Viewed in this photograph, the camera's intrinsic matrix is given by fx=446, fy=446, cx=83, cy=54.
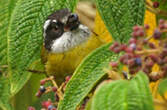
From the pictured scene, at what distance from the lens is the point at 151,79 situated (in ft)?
2.97

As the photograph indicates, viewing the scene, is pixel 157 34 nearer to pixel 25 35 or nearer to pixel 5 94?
pixel 25 35

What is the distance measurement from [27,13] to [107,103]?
1.71 feet

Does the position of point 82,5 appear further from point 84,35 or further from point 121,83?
point 121,83

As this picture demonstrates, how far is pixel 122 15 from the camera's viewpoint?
42.6 inches

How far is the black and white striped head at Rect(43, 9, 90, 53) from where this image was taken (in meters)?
1.76

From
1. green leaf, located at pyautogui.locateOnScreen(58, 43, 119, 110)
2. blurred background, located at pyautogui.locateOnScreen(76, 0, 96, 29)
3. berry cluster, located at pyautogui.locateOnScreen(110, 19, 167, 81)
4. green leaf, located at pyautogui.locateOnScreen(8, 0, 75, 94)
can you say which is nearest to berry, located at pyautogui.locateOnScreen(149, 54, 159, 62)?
berry cluster, located at pyautogui.locateOnScreen(110, 19, 167, 81)

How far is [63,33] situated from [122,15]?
823mm

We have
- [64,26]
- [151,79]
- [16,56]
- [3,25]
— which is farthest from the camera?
[64,26]

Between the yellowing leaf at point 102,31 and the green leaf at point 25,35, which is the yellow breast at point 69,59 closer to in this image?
the yellowing leaf at point 102,31

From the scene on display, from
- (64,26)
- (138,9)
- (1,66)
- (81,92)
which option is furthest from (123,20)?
(64,26)

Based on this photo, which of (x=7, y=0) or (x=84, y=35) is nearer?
(x=7, y=0)

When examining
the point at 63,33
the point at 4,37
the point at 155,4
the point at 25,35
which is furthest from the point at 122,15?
the point at 63,33

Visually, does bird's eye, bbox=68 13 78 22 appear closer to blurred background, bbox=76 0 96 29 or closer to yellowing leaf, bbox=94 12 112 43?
yellowing leaf, bbox=94 12 112 43

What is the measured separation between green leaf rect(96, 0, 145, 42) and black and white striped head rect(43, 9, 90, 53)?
62 centimetres
